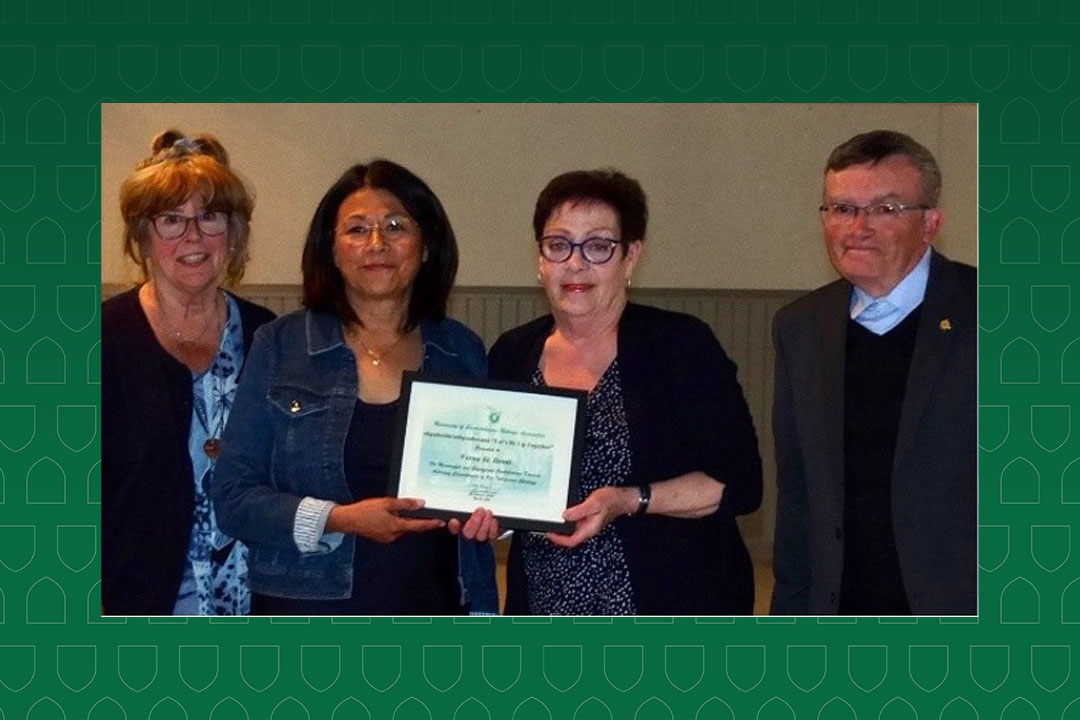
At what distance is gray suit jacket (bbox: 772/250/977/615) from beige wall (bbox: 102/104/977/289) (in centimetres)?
12

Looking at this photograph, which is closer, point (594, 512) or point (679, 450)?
point (594, 512)

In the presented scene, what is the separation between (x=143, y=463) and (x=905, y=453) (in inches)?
66.5

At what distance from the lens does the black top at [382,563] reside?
9.32 feet

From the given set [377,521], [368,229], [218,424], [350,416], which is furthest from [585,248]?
[218,424]

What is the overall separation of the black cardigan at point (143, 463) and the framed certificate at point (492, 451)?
519 mm

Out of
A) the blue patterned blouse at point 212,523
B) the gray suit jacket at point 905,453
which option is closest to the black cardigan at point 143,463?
the blue patterned blouse at point 212,523

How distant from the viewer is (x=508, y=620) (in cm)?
292

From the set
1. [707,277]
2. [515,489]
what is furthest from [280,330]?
[707,277]

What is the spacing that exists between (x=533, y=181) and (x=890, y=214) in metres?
0.80

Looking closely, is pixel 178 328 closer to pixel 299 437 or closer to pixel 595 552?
pixel 299 437

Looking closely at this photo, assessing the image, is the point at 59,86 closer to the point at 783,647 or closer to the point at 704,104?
the point at 704,104

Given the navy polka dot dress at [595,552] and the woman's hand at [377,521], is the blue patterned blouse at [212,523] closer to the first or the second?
the woman's hand at [377,521]

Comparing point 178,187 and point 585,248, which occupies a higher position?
point 178,187

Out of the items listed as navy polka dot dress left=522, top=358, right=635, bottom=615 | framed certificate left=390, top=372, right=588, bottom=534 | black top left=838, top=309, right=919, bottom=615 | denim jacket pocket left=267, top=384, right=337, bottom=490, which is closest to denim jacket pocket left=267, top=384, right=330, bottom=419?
denim jacket pocket left=267, top=384, right=337, bottom=490
